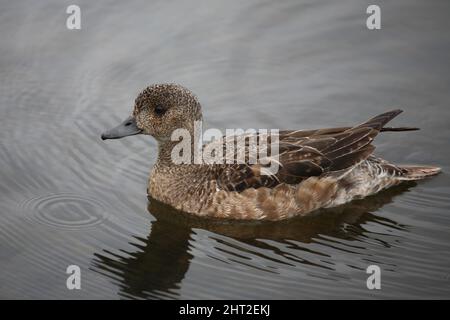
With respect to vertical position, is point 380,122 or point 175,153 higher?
point 380,122

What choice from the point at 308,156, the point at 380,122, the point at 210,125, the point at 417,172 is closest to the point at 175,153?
the point at 210,125

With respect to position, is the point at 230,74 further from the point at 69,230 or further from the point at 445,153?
the point at 69,230

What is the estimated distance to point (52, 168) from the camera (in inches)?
386

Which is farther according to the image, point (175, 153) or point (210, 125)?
point (210, 125)

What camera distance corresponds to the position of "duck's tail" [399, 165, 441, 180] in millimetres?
9852

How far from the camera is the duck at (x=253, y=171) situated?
9.01 metres

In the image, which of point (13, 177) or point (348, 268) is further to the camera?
point (13, 177)

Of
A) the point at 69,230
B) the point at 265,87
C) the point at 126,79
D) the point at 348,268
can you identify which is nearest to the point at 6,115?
the point at 126,79

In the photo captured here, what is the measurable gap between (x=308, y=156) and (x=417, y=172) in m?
1.56

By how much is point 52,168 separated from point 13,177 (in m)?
0.49

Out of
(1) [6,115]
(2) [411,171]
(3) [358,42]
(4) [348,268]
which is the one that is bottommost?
(4) [348,268]

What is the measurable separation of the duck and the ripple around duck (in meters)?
0.75

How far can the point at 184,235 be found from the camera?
347 inches

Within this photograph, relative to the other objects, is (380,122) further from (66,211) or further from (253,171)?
(66,211)
